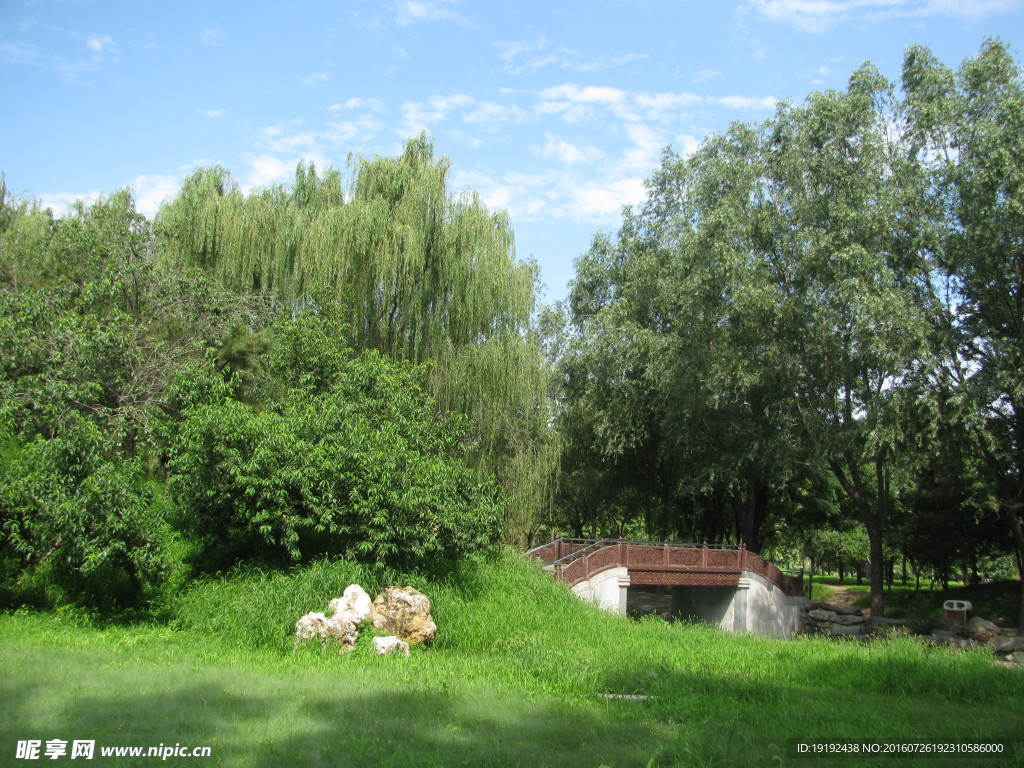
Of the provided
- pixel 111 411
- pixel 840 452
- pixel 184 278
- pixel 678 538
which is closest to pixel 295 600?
pixel 111 411

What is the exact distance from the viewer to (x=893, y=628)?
19.0 metres

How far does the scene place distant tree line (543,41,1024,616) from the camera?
1672 cm

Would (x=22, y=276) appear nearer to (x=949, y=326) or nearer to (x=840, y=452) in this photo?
(x=840, y=452)

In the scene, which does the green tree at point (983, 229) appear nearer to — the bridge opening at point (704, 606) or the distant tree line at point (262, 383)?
the bridge opening at point (704, 606)

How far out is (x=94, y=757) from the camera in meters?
5.00

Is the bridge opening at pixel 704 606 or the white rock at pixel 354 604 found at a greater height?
the white rock at pixel 354 604

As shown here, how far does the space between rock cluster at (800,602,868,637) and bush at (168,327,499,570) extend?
13.6 m

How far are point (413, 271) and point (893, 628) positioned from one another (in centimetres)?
1446

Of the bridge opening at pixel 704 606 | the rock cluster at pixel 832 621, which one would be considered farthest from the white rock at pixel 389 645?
the rock cluster at pixel 832 621

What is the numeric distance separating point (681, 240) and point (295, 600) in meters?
15.4

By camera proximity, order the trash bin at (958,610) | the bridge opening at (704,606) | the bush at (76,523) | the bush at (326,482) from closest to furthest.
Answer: the bush at (76,523)
the bush at (326,482)
the trash bin at (958,610)
the bridge opening at (704,606)

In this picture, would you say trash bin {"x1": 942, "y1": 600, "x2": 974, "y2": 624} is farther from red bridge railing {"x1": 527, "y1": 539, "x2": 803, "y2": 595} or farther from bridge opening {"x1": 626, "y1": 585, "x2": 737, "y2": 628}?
bridge opening {"x1": 626, "y1": 585, "x2": 737, "y2": 628}

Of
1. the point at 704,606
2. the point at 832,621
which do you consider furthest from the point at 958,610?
the point at 704,606

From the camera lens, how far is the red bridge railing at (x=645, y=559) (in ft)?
60.5
